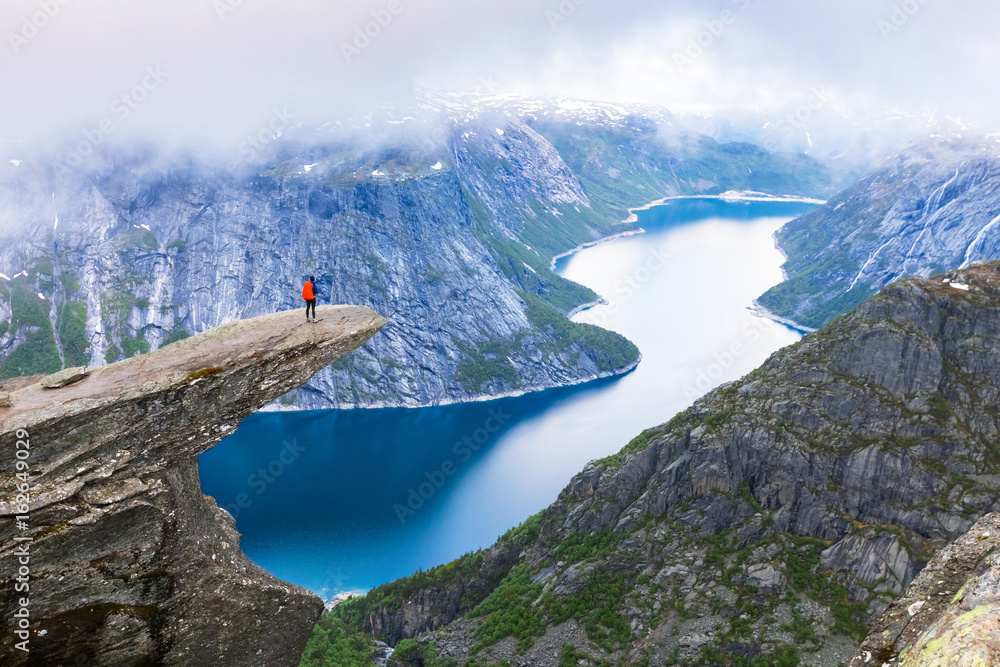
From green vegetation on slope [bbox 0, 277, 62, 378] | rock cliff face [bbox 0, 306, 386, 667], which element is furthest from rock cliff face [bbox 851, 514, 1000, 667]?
green vegetation on slope [bbox 0, 277, 62, 378]

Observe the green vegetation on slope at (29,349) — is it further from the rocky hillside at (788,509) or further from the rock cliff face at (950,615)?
the rock cliff face at (950,615)

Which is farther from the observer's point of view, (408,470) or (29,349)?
(29,349)

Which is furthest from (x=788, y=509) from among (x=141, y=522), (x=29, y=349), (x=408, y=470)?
(x=29, y=349)

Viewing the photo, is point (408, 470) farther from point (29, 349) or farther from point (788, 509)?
point (29, 349)

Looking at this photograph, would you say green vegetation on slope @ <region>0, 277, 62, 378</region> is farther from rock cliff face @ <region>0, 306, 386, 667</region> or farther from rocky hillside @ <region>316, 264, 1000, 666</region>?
rock cliff face @ <region>0, 306, 386, 667</region>

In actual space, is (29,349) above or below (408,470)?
above

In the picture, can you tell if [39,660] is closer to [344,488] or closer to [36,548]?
[36,548]
